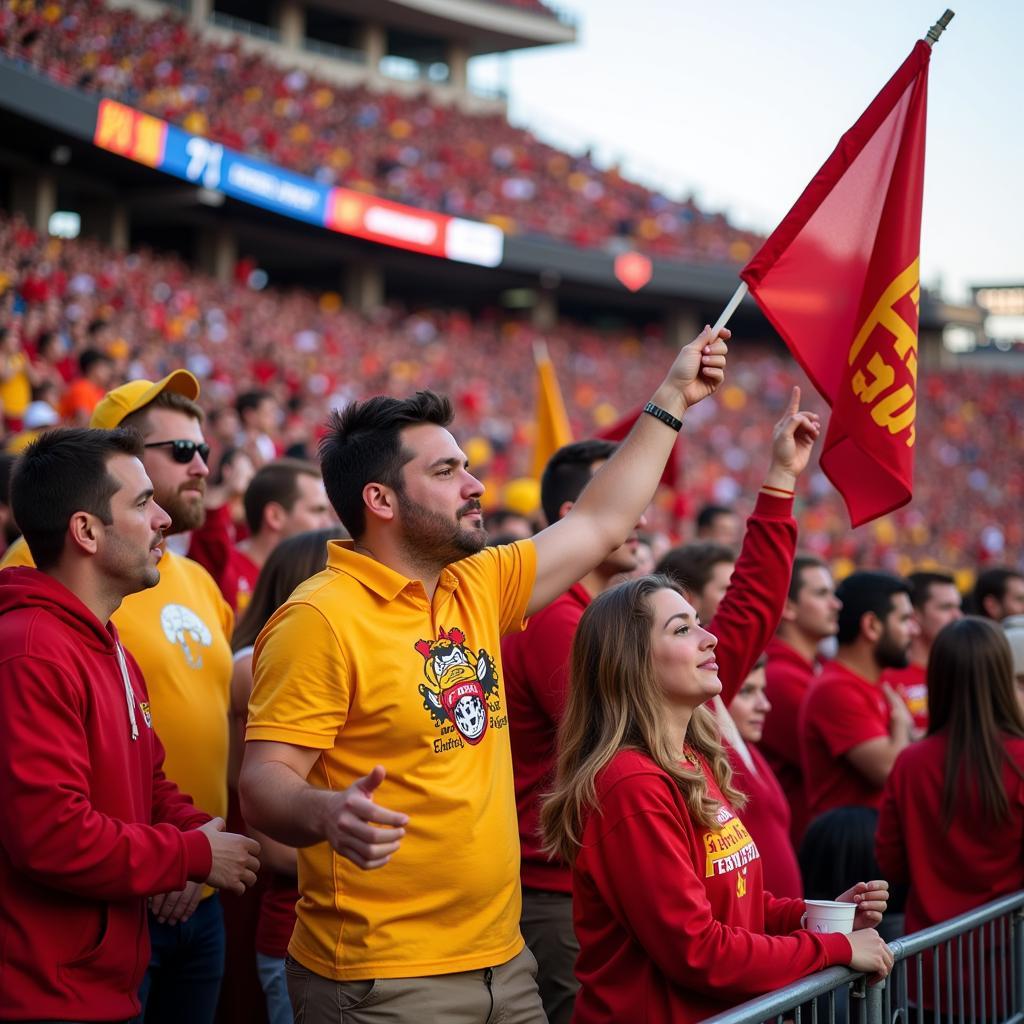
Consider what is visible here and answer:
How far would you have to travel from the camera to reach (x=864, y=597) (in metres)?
5.29

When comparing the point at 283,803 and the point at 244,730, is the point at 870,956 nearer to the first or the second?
the point at 283,803

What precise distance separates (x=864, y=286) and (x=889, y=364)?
0.28 m

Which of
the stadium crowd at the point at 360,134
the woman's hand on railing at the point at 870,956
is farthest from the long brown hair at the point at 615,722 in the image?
the stadium crowd at the point at 360,134

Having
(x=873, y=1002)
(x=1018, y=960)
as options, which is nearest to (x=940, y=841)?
(x=1018, y=960)

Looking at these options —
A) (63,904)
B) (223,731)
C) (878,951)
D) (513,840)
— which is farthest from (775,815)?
(63,904)

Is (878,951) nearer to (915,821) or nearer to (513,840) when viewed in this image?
(513,840)

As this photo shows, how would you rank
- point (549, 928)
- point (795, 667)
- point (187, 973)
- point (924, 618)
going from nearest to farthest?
point (187, 973), point (549, 928), point (795, 667), point (924, 618)

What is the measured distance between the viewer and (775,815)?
3932 millimetres

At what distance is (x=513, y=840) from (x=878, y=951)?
83 cm

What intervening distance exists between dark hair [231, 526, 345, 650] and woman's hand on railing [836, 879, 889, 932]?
1.84 m

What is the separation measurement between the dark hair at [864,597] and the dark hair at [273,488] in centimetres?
225

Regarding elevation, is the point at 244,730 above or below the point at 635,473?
below

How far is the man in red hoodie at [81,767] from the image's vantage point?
253 cm

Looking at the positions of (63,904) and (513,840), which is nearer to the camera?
→ (63,904)
